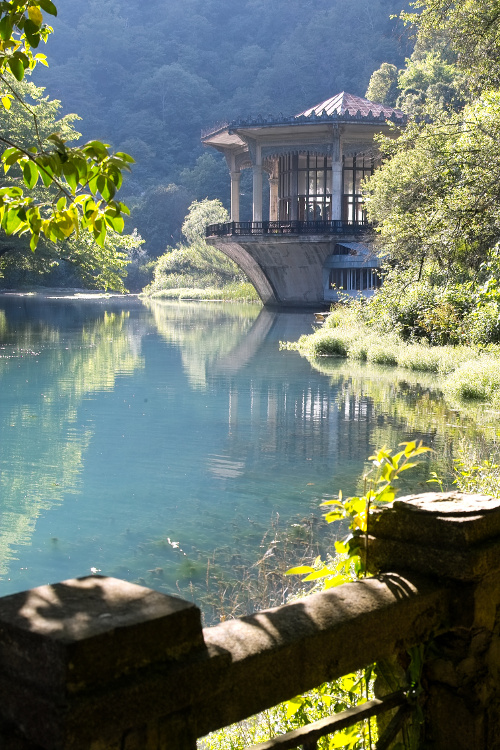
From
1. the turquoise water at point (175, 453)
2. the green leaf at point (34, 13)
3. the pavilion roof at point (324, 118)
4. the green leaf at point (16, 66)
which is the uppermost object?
the pavilion roof at point (324, 118)

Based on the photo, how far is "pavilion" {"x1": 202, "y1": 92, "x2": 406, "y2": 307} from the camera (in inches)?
1774

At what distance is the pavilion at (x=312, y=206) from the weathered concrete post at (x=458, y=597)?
40.0m

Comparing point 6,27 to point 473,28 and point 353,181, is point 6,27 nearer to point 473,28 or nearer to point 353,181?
point 473,28

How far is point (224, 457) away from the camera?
1273 cm

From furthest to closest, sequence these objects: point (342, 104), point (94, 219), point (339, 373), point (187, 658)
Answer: point (342, 104), point (339, 373), point (94, 219), point (187, 658)

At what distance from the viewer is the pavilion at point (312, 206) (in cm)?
4506

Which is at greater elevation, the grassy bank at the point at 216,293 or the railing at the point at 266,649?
the grassy bank at the point at 216,293

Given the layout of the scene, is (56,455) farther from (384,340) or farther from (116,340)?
(116,340)

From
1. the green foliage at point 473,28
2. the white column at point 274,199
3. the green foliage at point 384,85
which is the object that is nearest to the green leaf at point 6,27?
the green foliage at point 473,28

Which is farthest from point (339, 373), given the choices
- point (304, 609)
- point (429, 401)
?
point (304, 609)

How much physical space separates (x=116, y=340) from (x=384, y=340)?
1065cm

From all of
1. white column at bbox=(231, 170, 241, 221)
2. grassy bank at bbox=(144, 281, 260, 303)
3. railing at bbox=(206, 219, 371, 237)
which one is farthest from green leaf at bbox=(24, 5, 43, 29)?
grassy bank at bbox=(144, 281, 260, 303)

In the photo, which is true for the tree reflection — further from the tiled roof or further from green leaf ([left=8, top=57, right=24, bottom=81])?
the tiled roof

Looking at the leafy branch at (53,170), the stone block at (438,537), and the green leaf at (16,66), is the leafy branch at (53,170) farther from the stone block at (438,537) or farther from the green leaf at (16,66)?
the stone block at (438,537)
